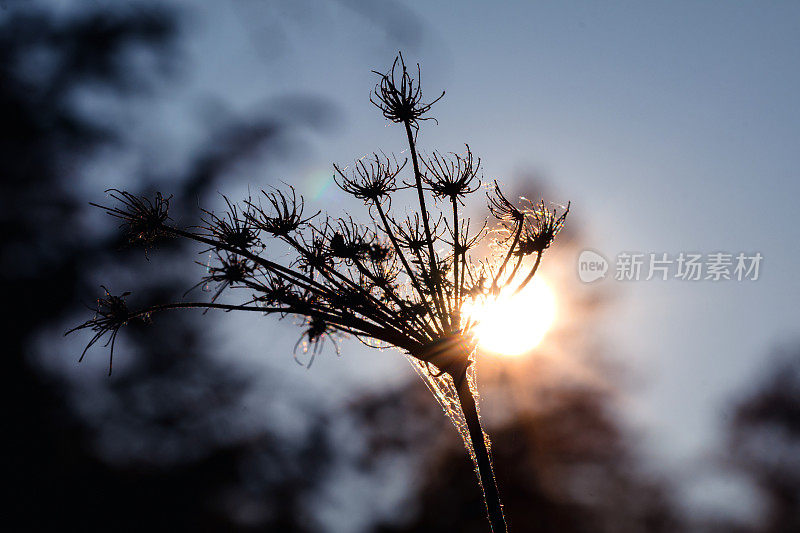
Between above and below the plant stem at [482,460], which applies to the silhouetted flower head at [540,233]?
above

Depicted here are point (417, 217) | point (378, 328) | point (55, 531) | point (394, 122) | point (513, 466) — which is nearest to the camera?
point (378, 328)

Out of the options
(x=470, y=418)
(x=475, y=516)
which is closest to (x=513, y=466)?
(x=475, y=516)

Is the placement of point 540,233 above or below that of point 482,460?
above

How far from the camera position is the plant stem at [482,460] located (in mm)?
4125

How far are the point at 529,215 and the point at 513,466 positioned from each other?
25.2m

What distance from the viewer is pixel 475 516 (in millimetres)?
28141

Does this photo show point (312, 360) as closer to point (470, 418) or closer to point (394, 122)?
point (470, 418)

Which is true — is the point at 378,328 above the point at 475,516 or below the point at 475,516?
below

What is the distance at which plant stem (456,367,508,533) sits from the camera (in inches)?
162

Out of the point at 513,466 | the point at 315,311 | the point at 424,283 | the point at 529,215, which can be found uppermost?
the point at 513,466

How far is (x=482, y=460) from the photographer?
4.24 m

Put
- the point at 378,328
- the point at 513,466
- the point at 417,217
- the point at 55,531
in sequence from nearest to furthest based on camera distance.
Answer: the point at 378,328, the point at 417,217, the point at 513,466, the point at 55,531

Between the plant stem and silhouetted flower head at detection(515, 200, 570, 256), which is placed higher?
silhouetted flower head at detection(515, 200, 570, 256)

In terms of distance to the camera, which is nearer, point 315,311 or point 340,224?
point 315,311
